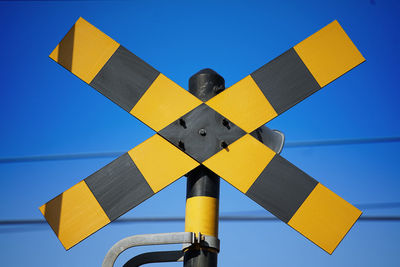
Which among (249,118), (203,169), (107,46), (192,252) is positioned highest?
(107,46)

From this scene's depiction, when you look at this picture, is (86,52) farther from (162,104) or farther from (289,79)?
(289,79)

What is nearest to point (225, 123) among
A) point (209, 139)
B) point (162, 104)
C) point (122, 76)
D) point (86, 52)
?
point (209, 139)

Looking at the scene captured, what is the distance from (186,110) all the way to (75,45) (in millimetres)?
492

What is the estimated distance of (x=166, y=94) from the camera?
4.81 ft

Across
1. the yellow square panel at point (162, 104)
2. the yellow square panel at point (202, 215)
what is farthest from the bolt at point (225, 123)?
the yellow square panel at point (202, 215)

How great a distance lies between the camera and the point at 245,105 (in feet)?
4.79

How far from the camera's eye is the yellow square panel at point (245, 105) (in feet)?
4.75

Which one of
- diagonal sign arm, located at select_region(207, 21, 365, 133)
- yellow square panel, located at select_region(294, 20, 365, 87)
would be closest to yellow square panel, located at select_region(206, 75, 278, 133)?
diagonal sign arm, located at select_region(207, 21, 365, 133)

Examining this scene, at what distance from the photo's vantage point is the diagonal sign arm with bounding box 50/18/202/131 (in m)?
1.46

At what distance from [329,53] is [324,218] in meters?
0.58

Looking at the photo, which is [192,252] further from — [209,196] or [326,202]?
[326,202]

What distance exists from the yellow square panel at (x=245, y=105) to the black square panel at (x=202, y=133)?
0.09 feet

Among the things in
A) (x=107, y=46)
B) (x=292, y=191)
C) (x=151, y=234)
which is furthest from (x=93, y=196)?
(x=292, y=191)

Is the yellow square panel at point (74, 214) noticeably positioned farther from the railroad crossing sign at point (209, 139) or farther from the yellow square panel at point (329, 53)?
the yellow square panel at point (329, 53)
